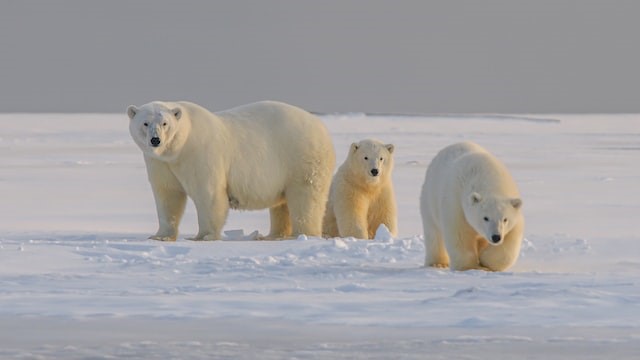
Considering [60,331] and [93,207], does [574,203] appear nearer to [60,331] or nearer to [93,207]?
[93,207]

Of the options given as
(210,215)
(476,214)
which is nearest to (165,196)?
(210,215)

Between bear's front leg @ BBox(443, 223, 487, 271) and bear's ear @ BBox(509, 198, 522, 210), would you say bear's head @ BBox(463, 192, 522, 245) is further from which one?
bear's front leg @ BBox(443, 223, 487, 271)

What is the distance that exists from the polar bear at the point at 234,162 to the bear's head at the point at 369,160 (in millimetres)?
283

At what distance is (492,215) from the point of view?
590 cm

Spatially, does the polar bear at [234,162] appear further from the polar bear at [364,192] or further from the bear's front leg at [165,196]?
the polar bear at [364,192]

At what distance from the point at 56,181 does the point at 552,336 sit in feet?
35.8

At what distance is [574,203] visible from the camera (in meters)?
11.6

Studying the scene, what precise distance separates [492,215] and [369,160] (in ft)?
7.69

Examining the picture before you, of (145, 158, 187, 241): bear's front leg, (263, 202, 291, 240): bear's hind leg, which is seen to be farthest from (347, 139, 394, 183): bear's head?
(145, 158, 187, 241): bear's front leg

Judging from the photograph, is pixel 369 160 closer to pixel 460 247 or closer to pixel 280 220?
pixel 280 220

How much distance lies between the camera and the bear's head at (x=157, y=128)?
25.1 feet

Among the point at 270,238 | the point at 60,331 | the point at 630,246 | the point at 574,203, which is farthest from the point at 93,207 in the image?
the point at 60,331

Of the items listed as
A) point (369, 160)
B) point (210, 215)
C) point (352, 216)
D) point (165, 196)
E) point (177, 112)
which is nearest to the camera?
point (177, 112)

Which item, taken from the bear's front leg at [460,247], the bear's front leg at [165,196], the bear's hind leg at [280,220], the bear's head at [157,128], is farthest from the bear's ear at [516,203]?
the bear's hind leg at [280,220]
